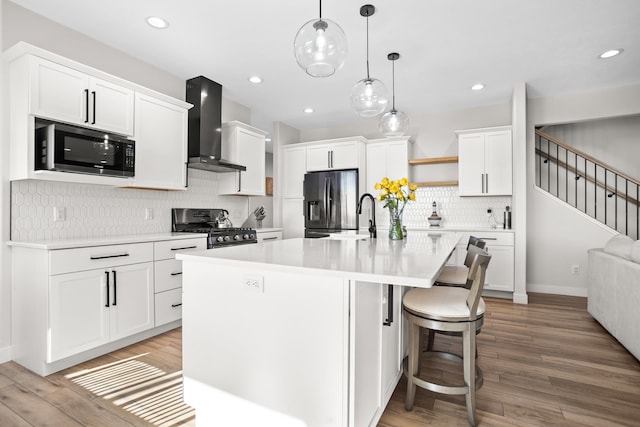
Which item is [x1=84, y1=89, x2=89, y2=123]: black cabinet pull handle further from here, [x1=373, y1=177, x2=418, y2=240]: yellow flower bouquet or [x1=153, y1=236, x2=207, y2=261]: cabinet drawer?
[x1=373, y1=177, x2=418, y2=240]: yellow flower bouquet

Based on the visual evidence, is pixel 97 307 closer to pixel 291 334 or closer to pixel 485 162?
pixel 291 334

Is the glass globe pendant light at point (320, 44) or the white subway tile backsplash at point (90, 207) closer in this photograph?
the glass globe pendant light at point (320, 44)

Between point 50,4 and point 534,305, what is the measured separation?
568cm

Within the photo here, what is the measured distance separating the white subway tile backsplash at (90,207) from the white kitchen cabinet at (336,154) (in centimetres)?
198

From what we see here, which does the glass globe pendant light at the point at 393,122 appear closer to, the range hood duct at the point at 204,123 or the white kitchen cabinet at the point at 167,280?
the range hood duct at the point at 204,123

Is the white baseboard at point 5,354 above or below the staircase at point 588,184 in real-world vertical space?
below

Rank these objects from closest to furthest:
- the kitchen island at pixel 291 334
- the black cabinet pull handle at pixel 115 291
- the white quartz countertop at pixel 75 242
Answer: the kitchen island at pixel 291 334, the white quartz countertop at pixel 75 242, the black cabinet pull handle at pixel 115 291

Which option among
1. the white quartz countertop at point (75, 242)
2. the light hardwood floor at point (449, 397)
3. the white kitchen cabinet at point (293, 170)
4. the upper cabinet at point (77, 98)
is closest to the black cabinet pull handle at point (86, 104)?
the upper cabinet at point (77, 98)

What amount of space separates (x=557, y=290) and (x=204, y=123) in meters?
5.19

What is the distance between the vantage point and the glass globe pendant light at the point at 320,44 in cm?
172

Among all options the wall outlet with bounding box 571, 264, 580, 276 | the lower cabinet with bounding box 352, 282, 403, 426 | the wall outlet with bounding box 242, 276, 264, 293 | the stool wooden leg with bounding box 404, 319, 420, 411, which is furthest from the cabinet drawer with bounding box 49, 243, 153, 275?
the wall outlet with bounding box 571, 264, 580, 276

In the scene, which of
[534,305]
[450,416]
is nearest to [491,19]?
[450,416]

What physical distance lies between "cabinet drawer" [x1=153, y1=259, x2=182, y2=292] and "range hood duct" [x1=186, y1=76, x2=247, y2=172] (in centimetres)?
123

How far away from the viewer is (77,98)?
103 inches
